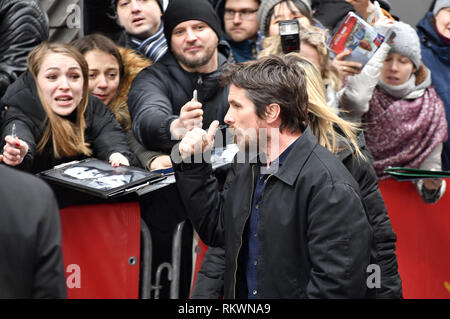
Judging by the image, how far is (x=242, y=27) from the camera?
5867 mm

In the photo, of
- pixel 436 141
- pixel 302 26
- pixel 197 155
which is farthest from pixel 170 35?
pixel 436 141

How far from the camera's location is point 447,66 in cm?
569

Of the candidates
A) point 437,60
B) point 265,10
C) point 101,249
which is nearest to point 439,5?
point 437,60

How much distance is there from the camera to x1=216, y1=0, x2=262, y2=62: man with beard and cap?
5859 mm

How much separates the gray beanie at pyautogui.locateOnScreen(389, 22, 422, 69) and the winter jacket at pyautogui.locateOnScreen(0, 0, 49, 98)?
8.11 feet

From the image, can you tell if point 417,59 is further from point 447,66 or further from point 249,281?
point 249,281

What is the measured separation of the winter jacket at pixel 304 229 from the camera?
3.25m

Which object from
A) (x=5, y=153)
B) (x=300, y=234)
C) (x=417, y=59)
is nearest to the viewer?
(x=300, y=234)

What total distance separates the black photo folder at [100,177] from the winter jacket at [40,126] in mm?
187

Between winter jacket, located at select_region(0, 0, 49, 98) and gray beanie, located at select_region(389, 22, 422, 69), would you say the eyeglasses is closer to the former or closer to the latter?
gray beanie, located at select_region(389, 22, 422, 69)

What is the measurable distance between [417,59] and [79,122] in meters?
2.44

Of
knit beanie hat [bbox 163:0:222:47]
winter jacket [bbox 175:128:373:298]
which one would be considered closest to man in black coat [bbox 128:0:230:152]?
knit beanie hat [bbox 163:0:222:47]

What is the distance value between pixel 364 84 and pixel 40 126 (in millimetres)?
2143

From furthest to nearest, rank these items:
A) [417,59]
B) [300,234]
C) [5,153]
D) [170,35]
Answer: [417,59] → [170,35] → [5,153] → [300,234]
